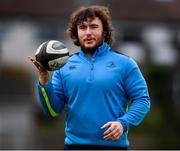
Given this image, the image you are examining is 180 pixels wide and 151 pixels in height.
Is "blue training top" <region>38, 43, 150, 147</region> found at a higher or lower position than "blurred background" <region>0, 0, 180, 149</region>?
higher

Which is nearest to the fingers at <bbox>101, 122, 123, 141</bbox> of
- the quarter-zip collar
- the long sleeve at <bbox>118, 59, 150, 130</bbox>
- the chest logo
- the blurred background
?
the long sleeve at <bbox>118, 59, 150, 130</bbox>

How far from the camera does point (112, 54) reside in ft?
22.5

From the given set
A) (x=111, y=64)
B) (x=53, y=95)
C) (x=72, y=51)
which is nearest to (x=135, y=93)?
(x=111, y=64)

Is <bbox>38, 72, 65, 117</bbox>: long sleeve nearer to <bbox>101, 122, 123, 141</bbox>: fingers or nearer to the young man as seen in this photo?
the young man

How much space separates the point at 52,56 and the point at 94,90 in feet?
1.32

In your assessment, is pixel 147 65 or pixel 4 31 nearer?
pixel 147 65

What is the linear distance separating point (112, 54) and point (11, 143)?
10.5 m

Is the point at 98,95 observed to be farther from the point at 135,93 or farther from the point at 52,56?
the point at 52,56

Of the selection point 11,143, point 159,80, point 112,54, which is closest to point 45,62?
point 112,54

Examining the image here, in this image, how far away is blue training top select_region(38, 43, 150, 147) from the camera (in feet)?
21.8

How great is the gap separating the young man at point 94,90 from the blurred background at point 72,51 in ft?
30.3

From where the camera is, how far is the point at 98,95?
663 centimetres

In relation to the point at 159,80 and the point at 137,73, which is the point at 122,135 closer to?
the point at 137,73

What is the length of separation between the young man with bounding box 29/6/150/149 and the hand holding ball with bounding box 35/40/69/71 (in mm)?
61
